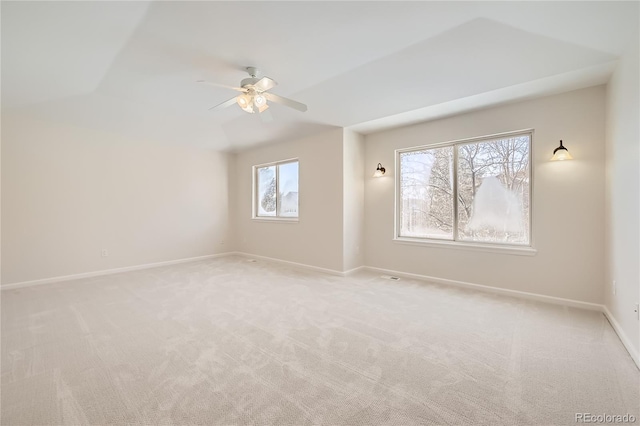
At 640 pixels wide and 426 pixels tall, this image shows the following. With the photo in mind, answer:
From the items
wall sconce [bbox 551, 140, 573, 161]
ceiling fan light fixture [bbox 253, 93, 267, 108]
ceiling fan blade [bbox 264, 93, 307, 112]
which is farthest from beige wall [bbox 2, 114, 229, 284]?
wall sconce [bbox 551, 140, 573, 161]

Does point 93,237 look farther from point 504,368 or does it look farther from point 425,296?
point 504,368

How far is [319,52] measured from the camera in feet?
9.04

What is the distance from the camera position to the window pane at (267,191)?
6.15 m

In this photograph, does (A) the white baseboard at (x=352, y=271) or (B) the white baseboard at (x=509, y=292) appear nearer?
(B) the white baseboard at (x=509, y=292)

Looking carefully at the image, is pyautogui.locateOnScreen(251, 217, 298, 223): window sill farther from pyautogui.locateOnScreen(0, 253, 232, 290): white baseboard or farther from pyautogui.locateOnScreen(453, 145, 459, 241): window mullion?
pyautogui.locateOnScreen(453, 145, 459, 241): window mullion

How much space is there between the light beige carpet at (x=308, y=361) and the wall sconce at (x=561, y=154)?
1.73 metres

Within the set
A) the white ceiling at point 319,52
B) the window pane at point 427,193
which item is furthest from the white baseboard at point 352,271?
the white ceiling at point 319,52

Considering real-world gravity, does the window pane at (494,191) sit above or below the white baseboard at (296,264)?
above

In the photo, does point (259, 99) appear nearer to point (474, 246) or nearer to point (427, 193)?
point (427, 193)

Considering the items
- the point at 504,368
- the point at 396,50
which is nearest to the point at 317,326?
the point at 504,368

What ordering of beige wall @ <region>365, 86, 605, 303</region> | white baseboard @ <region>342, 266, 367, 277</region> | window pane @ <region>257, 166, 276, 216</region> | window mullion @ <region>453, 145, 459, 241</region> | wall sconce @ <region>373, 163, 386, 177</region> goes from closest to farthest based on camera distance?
beige wall @ <region>365, 86, 605, 303</region>
window mullion @ <region>453, 145, 459, 241</region>
white baseboard @ <region>342, 266, 367, 277</region>
wall sconce @ <region>373, 163, 386, 177</region>
window pane @ <region>257, 166, 276, 216</region>

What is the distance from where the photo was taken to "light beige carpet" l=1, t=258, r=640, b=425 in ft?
5.18

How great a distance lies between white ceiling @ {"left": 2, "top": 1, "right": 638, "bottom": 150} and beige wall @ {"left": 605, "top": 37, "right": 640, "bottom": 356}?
29cm

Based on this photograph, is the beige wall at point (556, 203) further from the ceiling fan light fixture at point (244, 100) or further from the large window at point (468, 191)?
the ceiling fan light fixture at point (244, 100)
